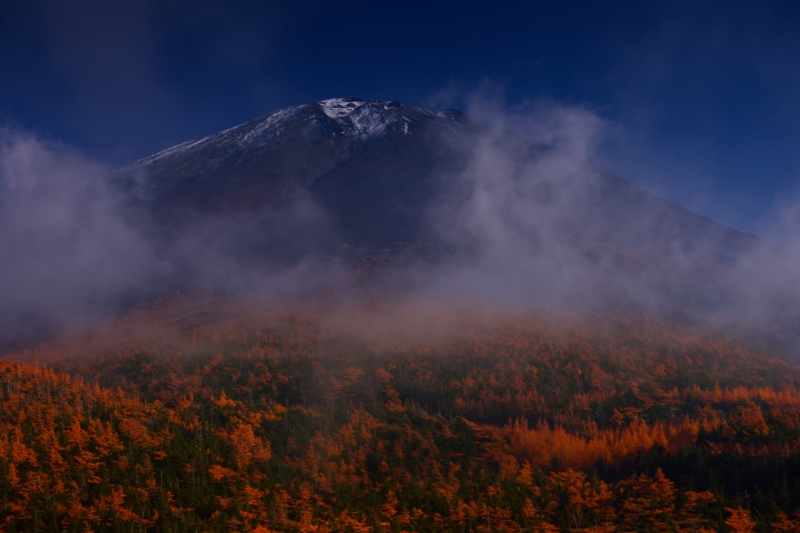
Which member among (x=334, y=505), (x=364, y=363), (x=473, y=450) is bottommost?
(x=334, y=505)

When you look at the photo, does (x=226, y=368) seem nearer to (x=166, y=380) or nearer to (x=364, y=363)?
(x=166, y=380)

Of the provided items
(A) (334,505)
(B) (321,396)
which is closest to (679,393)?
(B) (321,396)

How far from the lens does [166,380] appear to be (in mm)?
176000

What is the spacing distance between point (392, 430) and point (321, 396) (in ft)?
126

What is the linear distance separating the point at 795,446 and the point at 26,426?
150m

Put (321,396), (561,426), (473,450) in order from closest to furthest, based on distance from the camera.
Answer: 1. (473,450)
2. (561,426)
3. (321,396)

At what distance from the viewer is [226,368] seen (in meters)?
181

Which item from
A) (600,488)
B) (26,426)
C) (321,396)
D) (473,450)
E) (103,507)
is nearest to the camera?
(103,507)

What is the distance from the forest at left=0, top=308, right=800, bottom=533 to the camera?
8538cm

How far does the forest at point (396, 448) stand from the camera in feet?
280

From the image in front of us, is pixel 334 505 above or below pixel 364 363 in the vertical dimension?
below

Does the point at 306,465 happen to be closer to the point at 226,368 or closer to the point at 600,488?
the point at 600,488

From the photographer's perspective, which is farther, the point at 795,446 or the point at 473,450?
the point at 473,450

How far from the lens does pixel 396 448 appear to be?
12875 cm
